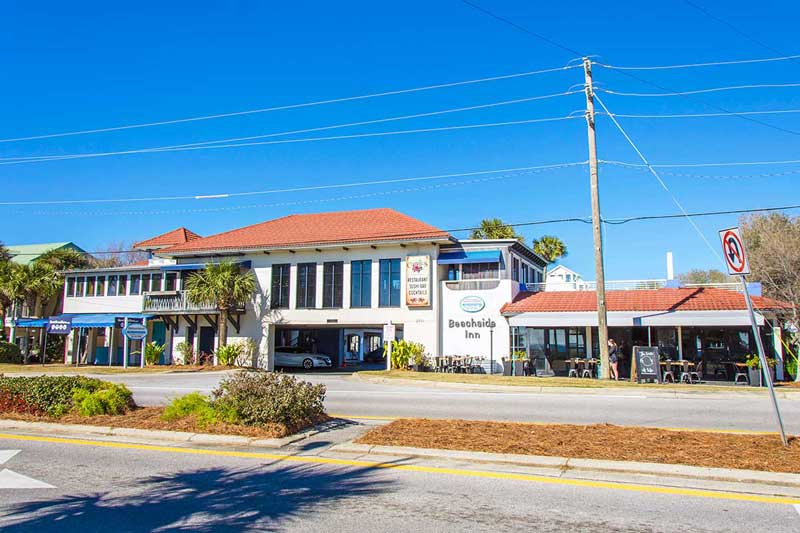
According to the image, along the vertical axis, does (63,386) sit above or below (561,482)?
above

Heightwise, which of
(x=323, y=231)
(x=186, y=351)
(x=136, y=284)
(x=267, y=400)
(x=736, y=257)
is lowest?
(x=267, y=400)

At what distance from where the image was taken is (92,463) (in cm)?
778

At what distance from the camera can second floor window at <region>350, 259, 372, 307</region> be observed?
32594 mm

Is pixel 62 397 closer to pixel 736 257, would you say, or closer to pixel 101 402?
pixel 101 402

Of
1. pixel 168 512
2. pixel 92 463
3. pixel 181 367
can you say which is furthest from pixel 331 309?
pixel 168 512

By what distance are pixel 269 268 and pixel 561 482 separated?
2968cm

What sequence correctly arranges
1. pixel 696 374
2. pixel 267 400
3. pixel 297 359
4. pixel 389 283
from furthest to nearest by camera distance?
pixel 297 359, pixel 389 283, pixel 696 374, pixel 267 400

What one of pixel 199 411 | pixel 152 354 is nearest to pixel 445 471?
pixel 199 411

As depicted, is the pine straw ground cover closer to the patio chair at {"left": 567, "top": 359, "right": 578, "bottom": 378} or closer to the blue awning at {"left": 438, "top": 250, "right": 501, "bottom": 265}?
the patio chair at {"left": 567, "top": 359, "right": 578, "bottom": 378}

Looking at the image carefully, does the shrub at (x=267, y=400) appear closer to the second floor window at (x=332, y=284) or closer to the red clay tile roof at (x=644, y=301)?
the red clay tile roof at (x=644, y=301)

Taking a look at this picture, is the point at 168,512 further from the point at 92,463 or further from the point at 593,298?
the point at 593,298

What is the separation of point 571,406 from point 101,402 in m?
9.77

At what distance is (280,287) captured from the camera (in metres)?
34.7

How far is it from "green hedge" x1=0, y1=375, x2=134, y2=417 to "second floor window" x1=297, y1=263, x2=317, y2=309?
22.2 m
